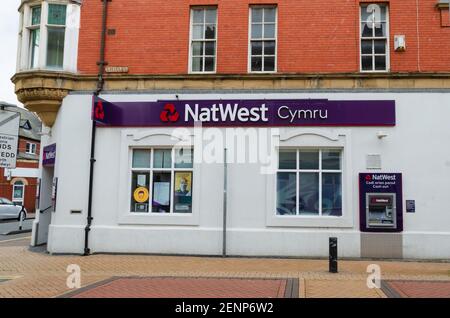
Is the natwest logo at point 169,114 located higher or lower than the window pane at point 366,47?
lower

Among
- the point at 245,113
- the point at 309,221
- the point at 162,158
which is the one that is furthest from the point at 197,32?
the point at 309,221

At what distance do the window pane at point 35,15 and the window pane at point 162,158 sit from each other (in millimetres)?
5524

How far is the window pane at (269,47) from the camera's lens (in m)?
14.2

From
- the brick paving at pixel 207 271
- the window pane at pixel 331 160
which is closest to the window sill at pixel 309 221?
the brick paving at pixel 207 271

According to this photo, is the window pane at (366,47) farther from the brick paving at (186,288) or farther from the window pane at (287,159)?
the brick paving at (186,288)

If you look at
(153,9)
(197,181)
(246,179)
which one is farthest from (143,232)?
(153,9)

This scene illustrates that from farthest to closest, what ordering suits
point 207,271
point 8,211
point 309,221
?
point 8,211 < point 309,221 < point 207,271

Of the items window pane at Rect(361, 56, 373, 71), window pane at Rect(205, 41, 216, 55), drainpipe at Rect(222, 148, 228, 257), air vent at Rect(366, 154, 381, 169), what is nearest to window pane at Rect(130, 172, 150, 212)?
drainpipe at Rect(222, 148, 228, 257)

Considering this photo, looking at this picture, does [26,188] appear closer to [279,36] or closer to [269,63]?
[269,63]

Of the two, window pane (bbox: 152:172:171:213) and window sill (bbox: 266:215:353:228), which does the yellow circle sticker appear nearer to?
window pane (bbox: 152:172:171:213)

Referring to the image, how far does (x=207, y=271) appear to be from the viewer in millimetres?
10898

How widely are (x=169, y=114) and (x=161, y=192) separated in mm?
2301

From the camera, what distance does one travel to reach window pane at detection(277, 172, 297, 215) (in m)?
13.6
